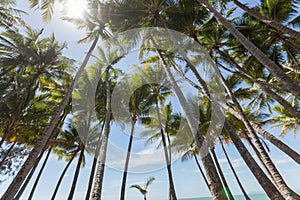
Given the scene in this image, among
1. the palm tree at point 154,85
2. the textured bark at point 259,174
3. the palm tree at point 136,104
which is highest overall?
the palm tree at point 154,85

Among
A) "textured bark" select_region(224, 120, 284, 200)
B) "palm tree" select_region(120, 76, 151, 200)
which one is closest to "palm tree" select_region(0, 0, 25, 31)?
"palm tree" select_region(120, 76, 151, 200)

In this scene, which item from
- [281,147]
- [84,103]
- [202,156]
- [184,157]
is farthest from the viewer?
[184,157]

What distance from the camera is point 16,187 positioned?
5.09 m

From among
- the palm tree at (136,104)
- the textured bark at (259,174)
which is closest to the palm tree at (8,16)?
the palm tree at (136,104)

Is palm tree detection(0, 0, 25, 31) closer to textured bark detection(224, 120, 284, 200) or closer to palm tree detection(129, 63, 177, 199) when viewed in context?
palm tree detection(129, 63, 177, 199)

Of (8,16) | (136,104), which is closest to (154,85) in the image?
(136,104)

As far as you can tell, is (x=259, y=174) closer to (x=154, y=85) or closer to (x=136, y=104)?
(x=136, y=104)

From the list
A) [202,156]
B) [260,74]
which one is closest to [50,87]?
[202,156]

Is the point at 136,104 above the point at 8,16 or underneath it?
underneath

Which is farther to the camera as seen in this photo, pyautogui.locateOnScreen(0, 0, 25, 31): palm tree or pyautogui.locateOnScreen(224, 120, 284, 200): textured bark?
pyautogui.locateOnScreen(0, 0, 25, 31): palm tree

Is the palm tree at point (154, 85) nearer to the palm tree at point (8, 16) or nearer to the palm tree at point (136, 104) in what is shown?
the palm tree at point (136, 104)

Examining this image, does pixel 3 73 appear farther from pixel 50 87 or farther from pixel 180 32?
pixel 180 32

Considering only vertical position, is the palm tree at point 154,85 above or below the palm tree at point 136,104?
above

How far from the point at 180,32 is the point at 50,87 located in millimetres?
11754
